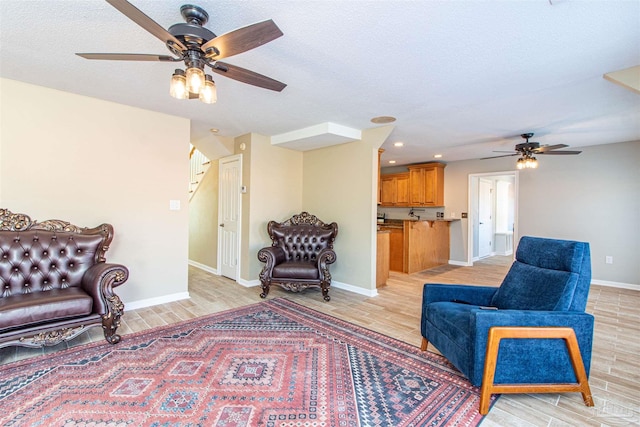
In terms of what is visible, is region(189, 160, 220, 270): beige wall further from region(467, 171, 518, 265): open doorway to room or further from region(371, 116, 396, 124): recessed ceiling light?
region(467, 171, 518, 265): open doorway to room

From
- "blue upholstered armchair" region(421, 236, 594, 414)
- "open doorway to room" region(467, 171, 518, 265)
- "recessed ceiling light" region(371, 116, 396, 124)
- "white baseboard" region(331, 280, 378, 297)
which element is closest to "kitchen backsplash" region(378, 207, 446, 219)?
"open doorway to room" region(467, 171, 518, 265)

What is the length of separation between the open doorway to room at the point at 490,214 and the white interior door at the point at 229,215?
500 centimetres

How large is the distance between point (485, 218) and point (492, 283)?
117 inches

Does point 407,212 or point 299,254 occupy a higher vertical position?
point 407,212

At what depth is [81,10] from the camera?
1753 millimetres

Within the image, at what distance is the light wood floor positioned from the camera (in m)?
1.79

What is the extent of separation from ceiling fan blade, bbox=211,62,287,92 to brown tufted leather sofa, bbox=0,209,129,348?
6.46 ft

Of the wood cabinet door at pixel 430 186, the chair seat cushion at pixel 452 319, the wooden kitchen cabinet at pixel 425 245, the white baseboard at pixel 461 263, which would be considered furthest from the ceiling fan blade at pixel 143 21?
the white baseboard at pixel 461 263

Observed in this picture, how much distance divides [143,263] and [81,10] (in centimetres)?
266

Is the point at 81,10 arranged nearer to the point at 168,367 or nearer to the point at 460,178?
the point at 168,367

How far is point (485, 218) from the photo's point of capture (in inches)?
295

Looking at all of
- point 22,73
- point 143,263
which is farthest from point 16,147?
point 143,263

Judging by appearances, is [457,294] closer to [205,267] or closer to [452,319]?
[452,319]

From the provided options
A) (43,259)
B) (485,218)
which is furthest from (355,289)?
(485,218)
